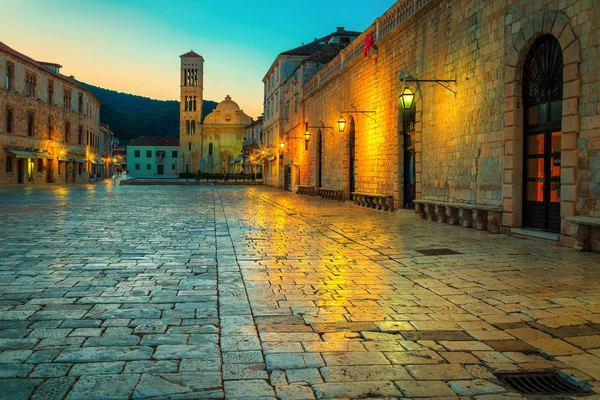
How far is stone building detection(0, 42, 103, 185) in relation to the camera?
127 feet

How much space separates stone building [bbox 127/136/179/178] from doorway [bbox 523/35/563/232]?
297 feet

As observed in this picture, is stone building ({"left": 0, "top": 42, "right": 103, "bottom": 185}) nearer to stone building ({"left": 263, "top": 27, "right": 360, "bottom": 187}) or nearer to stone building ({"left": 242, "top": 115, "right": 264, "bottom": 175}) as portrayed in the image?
stone building ({"left": 242, "top": 115, "right": 264, "bottom": 175})

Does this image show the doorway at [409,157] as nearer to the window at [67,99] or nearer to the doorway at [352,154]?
the doorway at [352,154]

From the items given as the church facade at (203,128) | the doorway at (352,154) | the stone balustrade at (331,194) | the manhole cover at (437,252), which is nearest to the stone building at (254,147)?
the church facade at (203,128)

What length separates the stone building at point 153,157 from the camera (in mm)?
97500

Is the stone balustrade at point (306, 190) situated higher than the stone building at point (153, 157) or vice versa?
the stone building at point (153, 157)

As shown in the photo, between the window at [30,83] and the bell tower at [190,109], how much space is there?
4555 cm

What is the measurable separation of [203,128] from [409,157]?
7386 cm

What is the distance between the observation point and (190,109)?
3524 inches

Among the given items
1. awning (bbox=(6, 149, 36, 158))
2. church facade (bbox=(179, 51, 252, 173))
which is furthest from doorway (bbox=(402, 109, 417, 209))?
church facade (bbox=(179, 51, 252, 173))

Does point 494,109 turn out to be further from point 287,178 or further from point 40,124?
point 40,124

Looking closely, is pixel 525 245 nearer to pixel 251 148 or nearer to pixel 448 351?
pixel 448 351

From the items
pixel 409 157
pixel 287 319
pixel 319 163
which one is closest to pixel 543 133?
pixel 409 157

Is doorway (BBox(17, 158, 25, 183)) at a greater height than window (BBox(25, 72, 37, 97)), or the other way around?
window (BBox(25, 72, 37, 97))
